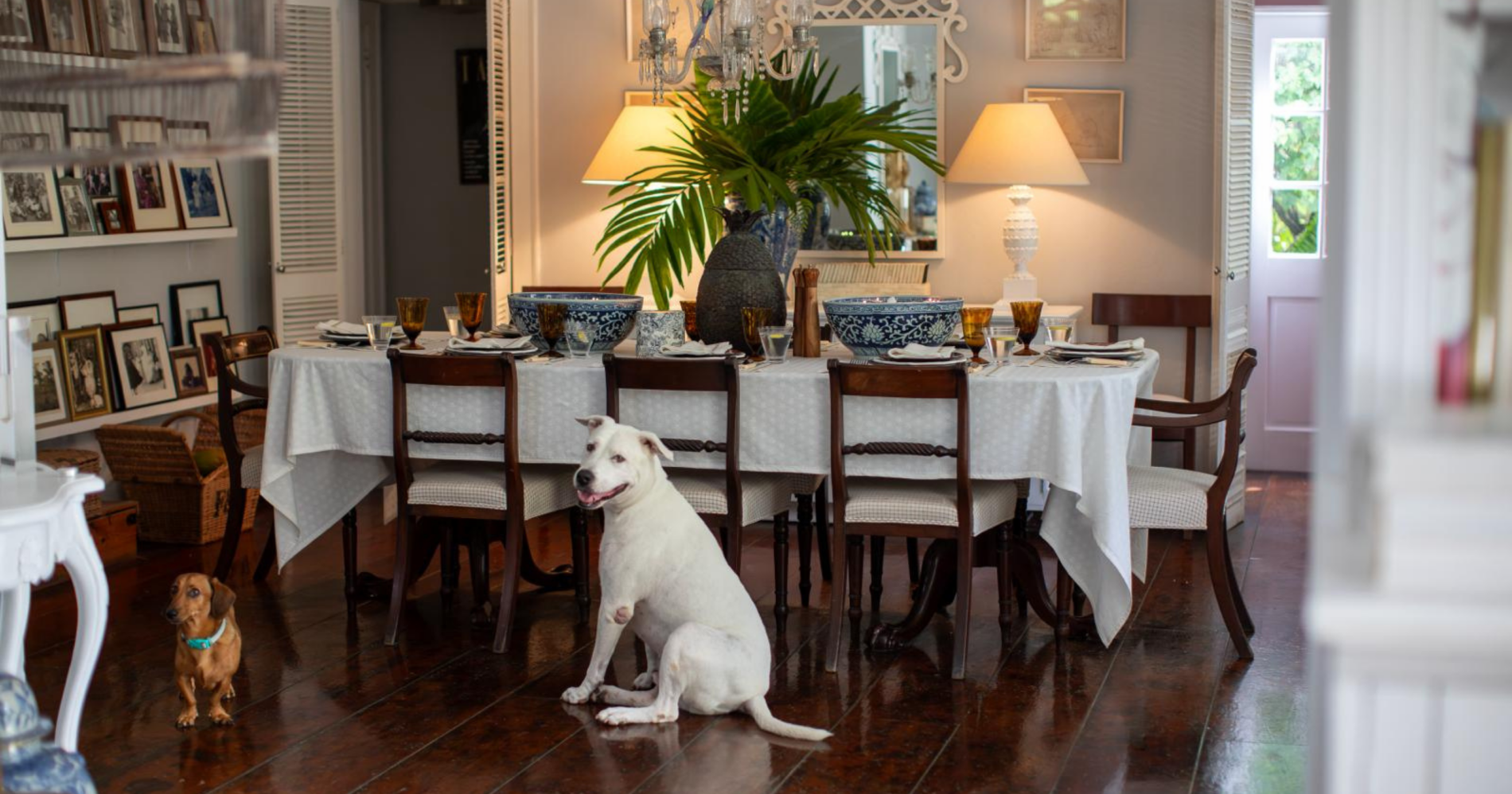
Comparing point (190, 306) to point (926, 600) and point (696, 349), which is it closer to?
point (696, 349)

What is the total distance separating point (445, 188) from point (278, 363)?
383 cm

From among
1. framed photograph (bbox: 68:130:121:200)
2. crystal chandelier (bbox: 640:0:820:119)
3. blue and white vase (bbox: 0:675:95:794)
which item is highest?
crystal chandelier (bbox: 640:0:820:119)

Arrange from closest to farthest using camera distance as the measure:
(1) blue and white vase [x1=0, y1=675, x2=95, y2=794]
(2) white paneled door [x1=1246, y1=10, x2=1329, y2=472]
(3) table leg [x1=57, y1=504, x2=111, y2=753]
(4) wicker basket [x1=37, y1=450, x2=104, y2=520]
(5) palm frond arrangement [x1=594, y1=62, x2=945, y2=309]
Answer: (1) blue and white vase [x1=0, y1=675, x2=95, y2=794]
(3) table leg [x1=57, y1=504, x2=111, y2=753]
(5) palm frond arrangement [x1=594, y1=62, x2=945, y2=309]
(4) wicker basket [x1=37, y1=450, x2=104, y2=520]
(2) white paneled door [x1=1246, y1=10, x2=1329, y2=472]

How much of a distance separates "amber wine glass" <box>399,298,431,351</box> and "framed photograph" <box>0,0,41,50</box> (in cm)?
115

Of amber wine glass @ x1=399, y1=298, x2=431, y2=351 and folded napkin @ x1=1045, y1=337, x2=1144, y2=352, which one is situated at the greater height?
amber wine glass @ x1=399, y1=298, x2=431, y2=351

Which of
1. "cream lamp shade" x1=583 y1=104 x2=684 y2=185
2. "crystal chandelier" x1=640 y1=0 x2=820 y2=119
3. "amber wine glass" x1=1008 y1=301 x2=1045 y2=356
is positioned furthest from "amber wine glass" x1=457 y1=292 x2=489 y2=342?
"cream lamp shade" x1=583 y1=104 x2=684 y2=185

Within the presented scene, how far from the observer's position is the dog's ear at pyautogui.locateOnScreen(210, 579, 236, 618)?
344cm

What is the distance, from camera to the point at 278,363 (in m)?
4.29

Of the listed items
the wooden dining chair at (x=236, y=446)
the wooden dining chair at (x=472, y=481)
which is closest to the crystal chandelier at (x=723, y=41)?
the wooden dining chair at (x=472, y=481)

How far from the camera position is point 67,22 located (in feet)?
11.6

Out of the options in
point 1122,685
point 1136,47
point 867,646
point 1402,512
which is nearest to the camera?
point 1402,512

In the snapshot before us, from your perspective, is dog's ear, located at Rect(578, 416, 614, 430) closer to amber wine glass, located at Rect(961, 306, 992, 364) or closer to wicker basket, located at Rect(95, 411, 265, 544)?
amber wine glass, located at Rect(961, 306, 992, 364)

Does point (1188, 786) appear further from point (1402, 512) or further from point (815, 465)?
point (1402, 512)

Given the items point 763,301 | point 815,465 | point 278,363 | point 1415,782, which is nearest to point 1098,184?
point 763,301
